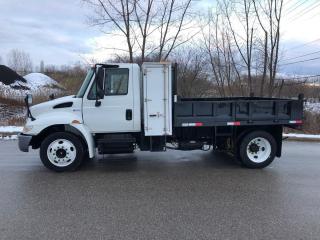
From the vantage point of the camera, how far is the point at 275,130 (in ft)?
29.3

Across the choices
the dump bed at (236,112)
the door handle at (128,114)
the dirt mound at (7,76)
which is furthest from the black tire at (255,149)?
the dirt mound at (7,76)

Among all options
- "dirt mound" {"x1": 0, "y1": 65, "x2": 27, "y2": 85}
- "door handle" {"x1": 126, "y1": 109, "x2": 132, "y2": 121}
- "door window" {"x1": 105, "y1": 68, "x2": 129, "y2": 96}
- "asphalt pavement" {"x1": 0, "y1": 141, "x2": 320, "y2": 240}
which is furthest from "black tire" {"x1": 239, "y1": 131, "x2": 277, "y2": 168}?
"dirt mound" {"x1": 0, "y1": 65, "x2": 27, "y2": 85}

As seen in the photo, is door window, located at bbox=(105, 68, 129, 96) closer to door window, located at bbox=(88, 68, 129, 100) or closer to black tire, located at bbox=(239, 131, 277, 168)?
door window, located at bbox=(88, 68, 129, 100)

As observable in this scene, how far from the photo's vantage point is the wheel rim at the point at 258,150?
862 cm

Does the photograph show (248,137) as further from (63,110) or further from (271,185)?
(63,110)

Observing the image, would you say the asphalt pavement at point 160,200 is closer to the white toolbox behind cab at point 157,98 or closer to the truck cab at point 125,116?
the truck cab at point 125,116

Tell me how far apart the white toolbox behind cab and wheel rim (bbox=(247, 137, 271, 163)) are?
6.42ft

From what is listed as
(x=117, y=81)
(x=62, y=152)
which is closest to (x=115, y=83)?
(x=117, y=81)

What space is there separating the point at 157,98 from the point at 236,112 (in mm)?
1837

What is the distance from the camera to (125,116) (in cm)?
824

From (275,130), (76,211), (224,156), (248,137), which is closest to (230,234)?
(76,211)

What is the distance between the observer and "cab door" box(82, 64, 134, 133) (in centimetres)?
812

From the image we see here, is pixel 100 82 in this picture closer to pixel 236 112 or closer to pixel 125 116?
pixel 125 116

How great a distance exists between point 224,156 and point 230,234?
218 inches
